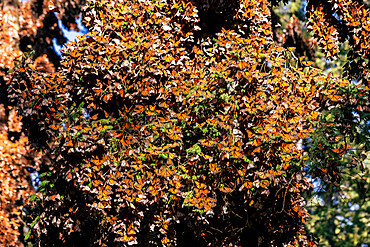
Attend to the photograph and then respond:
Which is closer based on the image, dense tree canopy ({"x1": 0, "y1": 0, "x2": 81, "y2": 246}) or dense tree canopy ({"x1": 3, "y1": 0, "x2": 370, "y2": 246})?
dense tree canopy ({"x1": 3, "y1": 0, "x2": 370, "y2": 246})

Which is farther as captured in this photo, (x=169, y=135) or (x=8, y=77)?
(x=8, y=77)

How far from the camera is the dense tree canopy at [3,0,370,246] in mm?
3742

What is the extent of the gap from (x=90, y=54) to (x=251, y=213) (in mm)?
2434

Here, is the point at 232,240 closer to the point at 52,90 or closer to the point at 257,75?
the point at 257,75

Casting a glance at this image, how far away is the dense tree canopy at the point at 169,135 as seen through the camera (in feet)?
12.3

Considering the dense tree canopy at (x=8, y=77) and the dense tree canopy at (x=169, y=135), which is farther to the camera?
the dense tree canopy at (x=8, y=77)

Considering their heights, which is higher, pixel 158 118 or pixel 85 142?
pixel 158 118

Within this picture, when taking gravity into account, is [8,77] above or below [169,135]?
above

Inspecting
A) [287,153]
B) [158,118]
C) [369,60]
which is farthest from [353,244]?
[158,118]

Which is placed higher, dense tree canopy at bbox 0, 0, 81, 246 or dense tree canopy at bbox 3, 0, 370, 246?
dense tree canopy at bbox 0, 0, 81, 246

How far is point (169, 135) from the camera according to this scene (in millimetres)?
3762

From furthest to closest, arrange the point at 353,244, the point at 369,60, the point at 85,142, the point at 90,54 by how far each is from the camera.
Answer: the point at 353,244 → the point at 369,60 → the point at 90,54 → the point at 85,142

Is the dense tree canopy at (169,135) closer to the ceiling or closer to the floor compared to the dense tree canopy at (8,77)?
closer to the floor

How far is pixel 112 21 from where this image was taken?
4285mm
